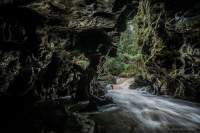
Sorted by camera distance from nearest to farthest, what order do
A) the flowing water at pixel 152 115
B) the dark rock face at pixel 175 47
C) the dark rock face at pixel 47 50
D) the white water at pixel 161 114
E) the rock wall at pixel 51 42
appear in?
the dark rock face at pixel 47 50 → the rock wall at pixel 51 42 → the flowing water at pixel 152 115 → the white water at pixel 161 114 → the dark rock face at pixel 175 47

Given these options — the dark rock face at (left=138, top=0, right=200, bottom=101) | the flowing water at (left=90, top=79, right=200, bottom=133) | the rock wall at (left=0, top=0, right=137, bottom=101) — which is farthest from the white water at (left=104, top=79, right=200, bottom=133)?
the rock wall at (left=0, top=0, right=137, bottom=101)

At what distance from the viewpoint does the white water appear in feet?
27.2

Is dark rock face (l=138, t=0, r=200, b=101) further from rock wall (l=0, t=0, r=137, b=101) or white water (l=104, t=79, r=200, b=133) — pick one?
rock wall (l=0, t=0, r=137, b=101)

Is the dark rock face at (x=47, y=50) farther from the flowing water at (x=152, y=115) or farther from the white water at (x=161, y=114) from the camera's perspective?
the white water at (x=161, y=114)

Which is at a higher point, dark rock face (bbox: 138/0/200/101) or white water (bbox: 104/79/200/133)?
dark rock face (bbox: 138/0/200/101)

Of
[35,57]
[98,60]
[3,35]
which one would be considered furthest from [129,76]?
[3,35]

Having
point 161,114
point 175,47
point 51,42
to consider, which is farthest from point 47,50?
point 175,47

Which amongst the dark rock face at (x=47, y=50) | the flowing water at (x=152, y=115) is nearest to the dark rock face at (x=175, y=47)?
the flowing water at (x=152, y=115)

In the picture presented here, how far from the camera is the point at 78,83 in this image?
10.7 meters

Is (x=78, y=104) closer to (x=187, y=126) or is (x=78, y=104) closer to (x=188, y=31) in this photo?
(x=187, y=126)

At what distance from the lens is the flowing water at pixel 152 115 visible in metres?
8.11

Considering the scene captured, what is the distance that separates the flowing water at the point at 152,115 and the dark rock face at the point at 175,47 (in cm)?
93

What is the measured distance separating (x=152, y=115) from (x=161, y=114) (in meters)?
0.46

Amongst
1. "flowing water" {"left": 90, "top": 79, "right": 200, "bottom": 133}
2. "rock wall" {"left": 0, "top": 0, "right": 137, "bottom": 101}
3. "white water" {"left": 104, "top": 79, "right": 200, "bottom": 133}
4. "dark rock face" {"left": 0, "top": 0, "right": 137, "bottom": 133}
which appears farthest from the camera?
"white water" {"left": 104, "top": 79, "right": 200, "bottom": 133}
